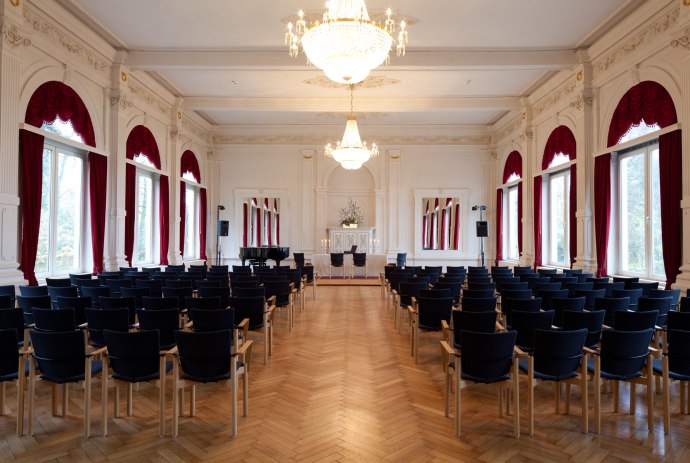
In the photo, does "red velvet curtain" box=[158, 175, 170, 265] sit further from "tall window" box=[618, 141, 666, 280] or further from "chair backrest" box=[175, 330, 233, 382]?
"tall window" box=[618, 141, 666, 280]

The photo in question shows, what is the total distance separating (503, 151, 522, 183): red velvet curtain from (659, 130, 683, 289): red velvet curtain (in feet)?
19.5

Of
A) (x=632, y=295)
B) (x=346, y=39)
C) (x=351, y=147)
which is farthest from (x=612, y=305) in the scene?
(x=351, y=147)

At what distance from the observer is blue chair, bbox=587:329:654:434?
3302 millimetres

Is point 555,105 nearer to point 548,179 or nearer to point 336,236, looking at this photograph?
point 548,179

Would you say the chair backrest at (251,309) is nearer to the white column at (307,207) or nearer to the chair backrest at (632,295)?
the chair backrest at (632,295)

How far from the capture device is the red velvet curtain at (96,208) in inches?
347

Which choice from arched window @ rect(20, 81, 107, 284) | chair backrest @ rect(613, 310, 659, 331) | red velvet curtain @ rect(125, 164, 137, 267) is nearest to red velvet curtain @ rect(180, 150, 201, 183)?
red velvet curtain @ rect(125, 164, 137, 267)

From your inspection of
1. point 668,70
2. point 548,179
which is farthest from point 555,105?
point 668,70

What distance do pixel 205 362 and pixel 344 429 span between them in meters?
1.06

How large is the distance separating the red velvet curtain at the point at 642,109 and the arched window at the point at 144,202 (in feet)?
30.3

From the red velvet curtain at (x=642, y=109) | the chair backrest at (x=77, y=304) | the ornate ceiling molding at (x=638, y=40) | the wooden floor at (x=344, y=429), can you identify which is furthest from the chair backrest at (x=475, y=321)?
the ornate ceiling molding at (x=638, y=40)

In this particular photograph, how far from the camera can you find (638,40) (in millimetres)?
7621

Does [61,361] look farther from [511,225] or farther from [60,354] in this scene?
[511,225]

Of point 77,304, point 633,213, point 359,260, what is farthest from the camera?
point 359,260
